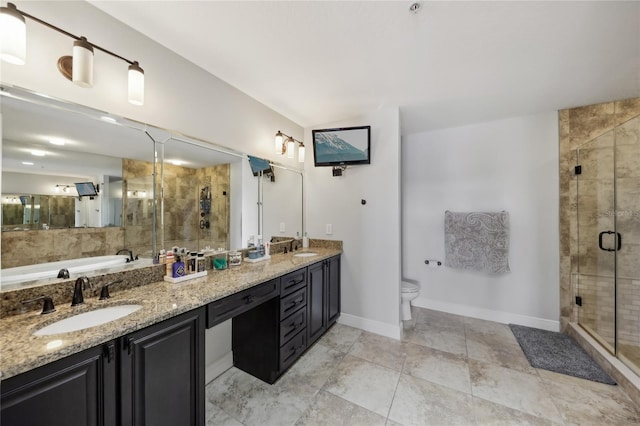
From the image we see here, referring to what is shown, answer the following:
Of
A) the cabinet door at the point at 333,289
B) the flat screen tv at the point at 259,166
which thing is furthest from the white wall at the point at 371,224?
the flat screen tv at the point at 259,166

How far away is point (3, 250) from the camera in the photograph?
42.9 inches

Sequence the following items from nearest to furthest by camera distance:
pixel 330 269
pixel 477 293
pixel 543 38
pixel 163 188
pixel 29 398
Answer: pixel 29 398 < pixel 543 38 < pixel 163 188 < pixel 330 269 < pixel 477 293

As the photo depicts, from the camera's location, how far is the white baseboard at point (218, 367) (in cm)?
188

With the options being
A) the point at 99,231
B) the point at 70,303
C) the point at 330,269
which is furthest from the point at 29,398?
the point at 330,269

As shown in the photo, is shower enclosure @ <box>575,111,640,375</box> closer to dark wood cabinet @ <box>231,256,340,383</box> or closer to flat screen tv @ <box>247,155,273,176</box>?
dark wood cabinet @ <box>231,256,340,383</box>

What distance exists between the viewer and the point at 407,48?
1.68 meters

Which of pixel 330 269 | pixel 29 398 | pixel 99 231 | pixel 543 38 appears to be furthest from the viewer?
pixel 330 269

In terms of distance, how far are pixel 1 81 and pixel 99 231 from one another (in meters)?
0.79

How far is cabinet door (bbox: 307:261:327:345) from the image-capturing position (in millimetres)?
2246

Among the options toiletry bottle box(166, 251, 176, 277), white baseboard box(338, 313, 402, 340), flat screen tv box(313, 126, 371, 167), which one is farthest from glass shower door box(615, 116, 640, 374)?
toiletry bottle box(166, 251, 176, 277)

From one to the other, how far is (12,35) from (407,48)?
2.08 meters

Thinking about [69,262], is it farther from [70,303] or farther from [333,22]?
[333,22]

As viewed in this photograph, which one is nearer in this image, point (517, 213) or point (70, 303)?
point (70, 303)

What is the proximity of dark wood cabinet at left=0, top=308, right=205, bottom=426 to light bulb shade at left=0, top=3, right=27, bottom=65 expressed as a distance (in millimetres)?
1247
